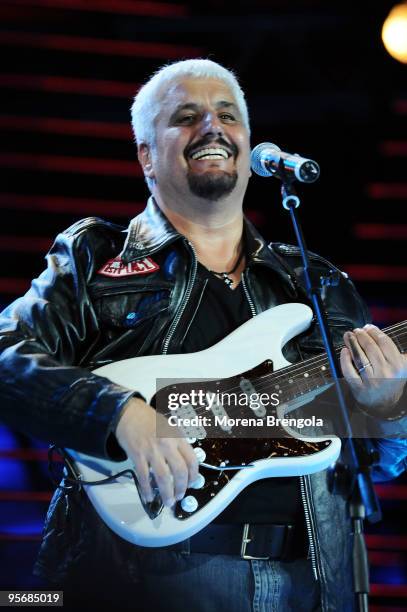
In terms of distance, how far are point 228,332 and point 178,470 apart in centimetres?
62

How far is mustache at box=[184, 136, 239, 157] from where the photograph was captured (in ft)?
8.46

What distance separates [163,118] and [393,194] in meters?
1.60

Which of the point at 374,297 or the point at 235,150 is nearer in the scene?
the point at 235,150

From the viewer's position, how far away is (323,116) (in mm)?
3893

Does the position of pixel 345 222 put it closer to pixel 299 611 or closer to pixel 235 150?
pixel 235 150

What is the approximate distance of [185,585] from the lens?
6.61 feet

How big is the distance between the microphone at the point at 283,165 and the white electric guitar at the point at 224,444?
0.45 meters

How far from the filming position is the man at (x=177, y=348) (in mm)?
1987

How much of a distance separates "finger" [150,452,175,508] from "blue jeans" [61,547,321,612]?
0.88ft

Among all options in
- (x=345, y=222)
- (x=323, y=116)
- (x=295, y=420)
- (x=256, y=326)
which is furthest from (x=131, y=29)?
(x=295, y=420)

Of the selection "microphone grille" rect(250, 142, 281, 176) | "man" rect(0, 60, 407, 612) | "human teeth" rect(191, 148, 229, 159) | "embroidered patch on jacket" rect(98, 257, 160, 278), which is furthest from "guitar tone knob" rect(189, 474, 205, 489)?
"human teeth" rect(191, 148, 229, 159)

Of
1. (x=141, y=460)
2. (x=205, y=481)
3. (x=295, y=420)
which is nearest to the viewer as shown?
(x=141, y=460)

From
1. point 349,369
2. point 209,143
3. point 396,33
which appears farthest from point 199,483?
point 396,33

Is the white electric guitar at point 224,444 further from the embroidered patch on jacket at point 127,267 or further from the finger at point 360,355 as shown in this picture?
the embroidered patch on jacket at point 127,267
